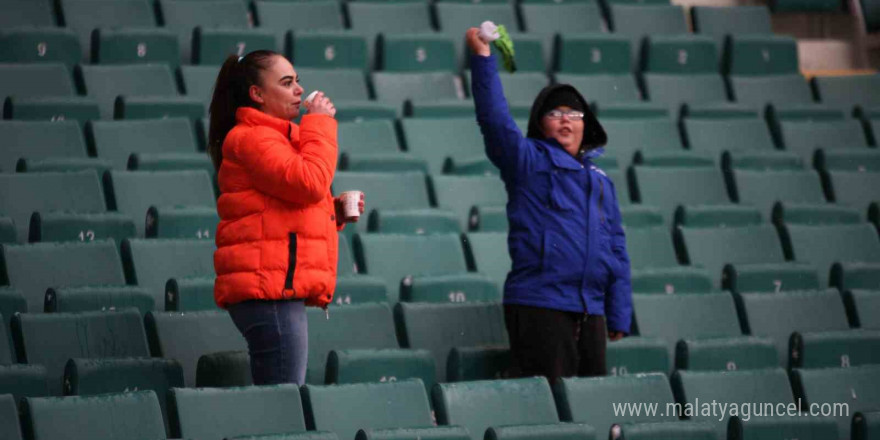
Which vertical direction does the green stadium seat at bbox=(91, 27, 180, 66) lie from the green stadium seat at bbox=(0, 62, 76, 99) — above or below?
above

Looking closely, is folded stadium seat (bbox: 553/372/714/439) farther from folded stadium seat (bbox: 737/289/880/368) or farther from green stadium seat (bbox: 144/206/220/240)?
green stadium seat (bbox: 144/206/220/240)

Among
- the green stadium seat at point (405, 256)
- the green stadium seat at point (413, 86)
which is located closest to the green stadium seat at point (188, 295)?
the green stadium seat at point (405, 256)

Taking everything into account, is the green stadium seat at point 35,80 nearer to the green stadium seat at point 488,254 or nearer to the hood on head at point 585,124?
the green stadium seat at point 488,254

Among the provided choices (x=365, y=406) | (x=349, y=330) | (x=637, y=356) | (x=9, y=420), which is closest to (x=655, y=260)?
(x=637, y=356)

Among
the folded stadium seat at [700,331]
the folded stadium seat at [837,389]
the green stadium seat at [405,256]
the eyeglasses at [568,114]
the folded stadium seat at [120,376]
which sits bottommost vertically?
the folded stadium seat at [837,389]

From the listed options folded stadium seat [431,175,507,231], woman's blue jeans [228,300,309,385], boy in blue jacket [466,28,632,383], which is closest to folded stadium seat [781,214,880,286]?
folded stadium seat [431,175,507,231]

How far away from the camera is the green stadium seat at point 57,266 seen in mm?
2564

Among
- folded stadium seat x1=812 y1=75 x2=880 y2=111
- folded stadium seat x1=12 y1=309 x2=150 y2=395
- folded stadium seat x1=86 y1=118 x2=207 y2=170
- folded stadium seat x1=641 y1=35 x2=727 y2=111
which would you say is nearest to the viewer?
folded stadium seat x1=12 y1=309 x2=150 y2=395

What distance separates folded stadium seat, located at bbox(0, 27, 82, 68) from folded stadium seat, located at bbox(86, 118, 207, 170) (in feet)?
1.31

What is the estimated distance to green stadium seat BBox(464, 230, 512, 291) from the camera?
3.01 meters

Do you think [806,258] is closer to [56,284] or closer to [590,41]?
[590,41]

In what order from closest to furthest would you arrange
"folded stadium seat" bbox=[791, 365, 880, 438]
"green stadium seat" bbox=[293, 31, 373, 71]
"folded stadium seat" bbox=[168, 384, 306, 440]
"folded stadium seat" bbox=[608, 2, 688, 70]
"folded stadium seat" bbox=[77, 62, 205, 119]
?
1. "folded stadium seat" bbox=[168, 384, 306, 440]
2. "folded stadium seat" bbox=[791, 365, 880, 438]
3. "folded stadium seat" bbox=[77, 62, 205, 119]
4. "green stadium seat" bbox=[293, 31, 373, 71]
5. "folded stadium seat" bbox=[608, 2, 688, 70]

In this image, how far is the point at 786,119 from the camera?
4.06 metres

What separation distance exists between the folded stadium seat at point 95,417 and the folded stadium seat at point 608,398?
62 cm
